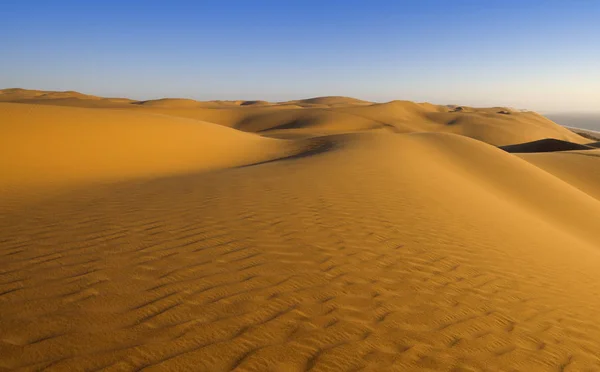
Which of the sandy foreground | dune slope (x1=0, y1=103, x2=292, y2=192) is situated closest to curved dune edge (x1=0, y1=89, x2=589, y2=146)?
dune slope (x1=0, y1=103, x2=292, y2=192)

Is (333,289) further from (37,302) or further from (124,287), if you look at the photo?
(37,302)

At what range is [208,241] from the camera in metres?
4.51

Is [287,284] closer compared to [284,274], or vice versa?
[287,284]

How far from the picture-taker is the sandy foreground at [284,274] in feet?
8.83

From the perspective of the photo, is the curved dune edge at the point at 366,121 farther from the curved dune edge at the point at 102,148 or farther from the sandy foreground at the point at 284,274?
the sandy foreground at the point at 284,274

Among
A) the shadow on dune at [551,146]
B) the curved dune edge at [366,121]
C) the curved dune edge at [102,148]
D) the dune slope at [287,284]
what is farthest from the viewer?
the curved dune edge at [366,121]

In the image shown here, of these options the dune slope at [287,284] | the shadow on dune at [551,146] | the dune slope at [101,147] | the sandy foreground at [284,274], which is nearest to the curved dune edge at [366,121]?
the shadow on dune at [551,146]

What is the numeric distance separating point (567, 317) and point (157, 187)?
6871mm

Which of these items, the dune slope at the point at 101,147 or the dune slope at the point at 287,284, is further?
the dune slope at the point at 101,147

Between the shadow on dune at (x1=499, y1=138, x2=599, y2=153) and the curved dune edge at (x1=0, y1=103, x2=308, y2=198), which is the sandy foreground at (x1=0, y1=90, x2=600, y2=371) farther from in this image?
the shadow on dune at (x1=499, y1=138, x2=599, y2=153)

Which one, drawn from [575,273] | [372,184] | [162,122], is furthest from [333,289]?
[162,122]

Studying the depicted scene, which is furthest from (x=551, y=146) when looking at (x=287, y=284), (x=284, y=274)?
(x=287, y=284)

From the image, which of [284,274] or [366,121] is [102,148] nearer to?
[284,274]

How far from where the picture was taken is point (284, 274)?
12.3 feet
